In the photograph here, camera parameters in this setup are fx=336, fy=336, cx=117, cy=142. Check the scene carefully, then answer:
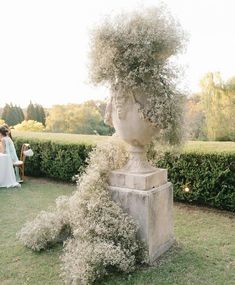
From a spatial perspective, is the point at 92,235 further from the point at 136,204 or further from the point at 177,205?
the point at 177,205

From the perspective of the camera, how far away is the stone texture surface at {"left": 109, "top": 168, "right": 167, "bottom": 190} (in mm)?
3521

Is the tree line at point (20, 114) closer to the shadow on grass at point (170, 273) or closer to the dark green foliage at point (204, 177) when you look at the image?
the dark green foliage at point (204, 177)

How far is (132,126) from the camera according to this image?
3.54 metres

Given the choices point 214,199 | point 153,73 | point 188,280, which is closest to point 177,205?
point 214,199

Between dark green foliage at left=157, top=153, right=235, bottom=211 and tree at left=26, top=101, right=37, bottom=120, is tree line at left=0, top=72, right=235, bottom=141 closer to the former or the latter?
tree at left=26, top=101, right=37, bottom=120

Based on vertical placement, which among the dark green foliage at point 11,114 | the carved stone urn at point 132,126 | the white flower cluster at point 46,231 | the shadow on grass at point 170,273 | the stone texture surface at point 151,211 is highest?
the dark green foliage at point 11,114

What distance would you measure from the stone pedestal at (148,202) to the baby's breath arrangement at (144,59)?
2.07 feet

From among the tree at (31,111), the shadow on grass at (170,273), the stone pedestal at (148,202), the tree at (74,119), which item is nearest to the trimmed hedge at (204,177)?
the stone pedestal at (148,202)

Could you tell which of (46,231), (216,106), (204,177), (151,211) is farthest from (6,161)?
(216,106)

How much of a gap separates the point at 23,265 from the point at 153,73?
2.42 meters

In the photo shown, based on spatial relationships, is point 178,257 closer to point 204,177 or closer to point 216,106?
point 204,177

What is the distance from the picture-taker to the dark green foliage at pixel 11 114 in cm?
2788

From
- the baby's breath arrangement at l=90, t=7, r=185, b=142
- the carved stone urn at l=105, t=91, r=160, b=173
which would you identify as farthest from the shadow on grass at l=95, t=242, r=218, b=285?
the baby's breath arrangement at l=90, t=7, r=185, b=142

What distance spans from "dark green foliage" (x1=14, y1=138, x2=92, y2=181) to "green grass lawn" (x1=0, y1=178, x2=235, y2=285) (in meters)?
2.20
